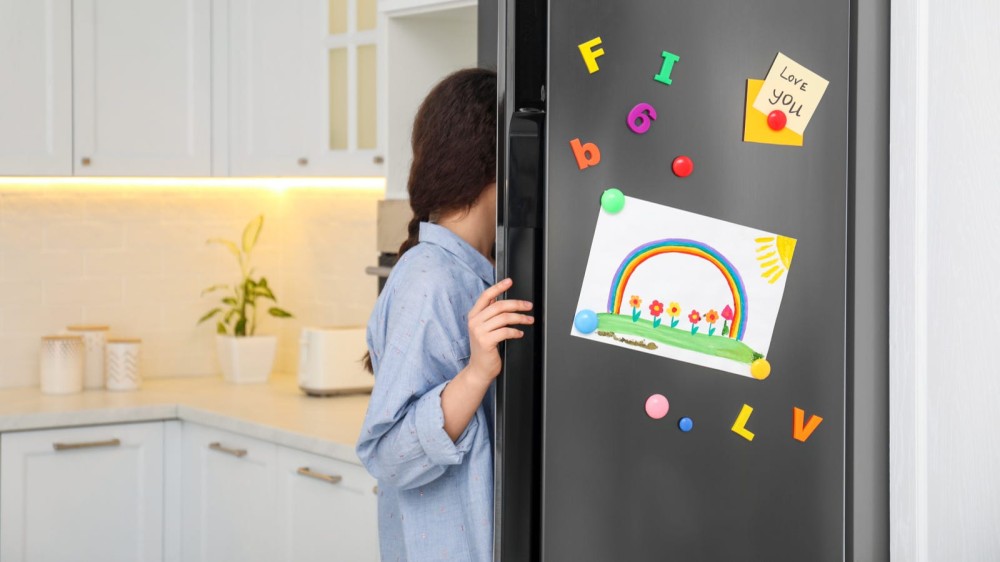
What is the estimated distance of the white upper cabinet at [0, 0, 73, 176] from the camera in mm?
2975

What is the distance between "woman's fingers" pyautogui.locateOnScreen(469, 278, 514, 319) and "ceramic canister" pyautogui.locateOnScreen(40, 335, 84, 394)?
2.11 metres

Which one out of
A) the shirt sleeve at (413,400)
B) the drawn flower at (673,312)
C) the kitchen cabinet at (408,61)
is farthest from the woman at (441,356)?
the kitchen cabinet at (408,61)

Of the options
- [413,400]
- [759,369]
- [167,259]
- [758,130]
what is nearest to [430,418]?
[413,400]

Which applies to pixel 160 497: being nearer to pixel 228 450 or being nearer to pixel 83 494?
pixel 83 494

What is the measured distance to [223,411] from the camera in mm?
2809

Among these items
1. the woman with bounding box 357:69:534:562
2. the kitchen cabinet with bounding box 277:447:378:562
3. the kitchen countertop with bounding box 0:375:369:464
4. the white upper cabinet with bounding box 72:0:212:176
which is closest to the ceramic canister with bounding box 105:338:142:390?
the kitchen countertop with bounding box 0:375:369:464

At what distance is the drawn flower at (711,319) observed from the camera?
1.33 m

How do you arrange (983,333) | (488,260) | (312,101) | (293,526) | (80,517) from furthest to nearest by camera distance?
(312,101) < (80,517) < (293,526) < (488,260) < (983,333)

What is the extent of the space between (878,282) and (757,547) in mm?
374

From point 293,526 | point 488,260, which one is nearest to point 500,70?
point 488,260

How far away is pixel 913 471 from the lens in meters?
1.44

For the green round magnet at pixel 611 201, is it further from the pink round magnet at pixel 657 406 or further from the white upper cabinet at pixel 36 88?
the white upper cabinet at pixel 36 88

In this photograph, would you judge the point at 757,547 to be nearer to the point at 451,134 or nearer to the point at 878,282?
the point at 878,282

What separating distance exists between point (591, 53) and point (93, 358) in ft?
7.73
